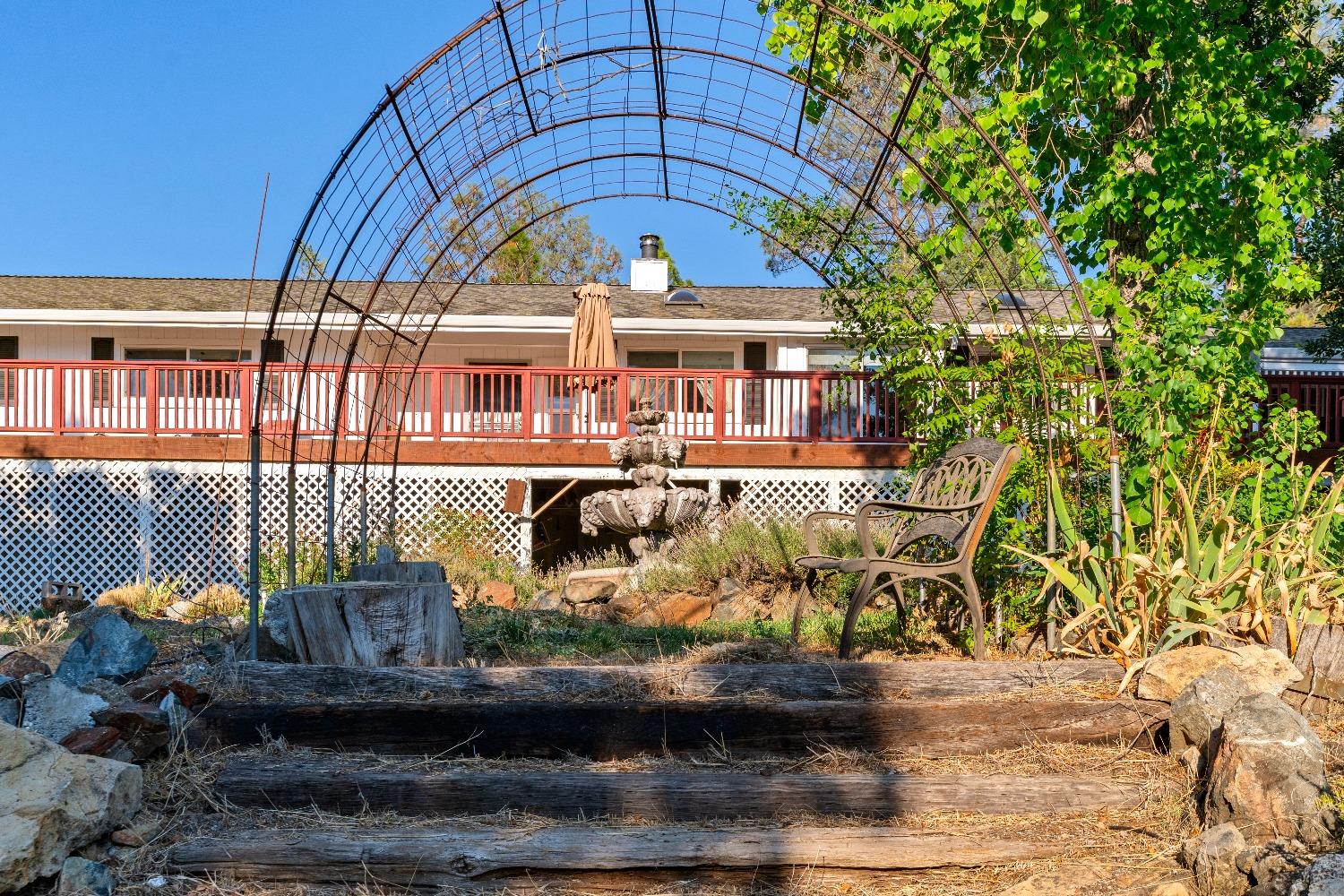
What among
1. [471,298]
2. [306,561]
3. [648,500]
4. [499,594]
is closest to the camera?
[499,594]

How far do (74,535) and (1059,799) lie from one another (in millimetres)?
11620

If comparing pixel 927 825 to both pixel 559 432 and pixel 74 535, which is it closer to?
pixel 559 432

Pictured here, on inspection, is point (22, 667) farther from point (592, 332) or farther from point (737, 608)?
point (592, 332)

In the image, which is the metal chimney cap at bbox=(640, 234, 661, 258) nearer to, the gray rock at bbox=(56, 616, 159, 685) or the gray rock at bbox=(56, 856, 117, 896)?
the gray rock at bbox=(56, 616, 159, 685)

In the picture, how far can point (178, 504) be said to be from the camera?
1188cm

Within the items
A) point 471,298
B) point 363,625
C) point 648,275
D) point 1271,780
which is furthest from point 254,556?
point 648,275

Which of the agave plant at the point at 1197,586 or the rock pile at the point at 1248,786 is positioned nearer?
the rock pile at the point at 1248,786

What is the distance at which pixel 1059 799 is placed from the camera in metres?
3.44

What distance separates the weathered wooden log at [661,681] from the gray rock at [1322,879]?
1697 millimetres

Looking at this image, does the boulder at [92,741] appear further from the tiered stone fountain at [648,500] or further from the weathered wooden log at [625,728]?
the tiered stone fountain at [648,500]

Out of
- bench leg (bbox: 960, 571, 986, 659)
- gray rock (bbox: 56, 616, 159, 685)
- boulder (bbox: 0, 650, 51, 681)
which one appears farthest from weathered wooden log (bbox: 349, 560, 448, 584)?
bench leg (bbox: 960, 571, 986, 659)

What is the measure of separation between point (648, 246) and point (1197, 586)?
15539mm

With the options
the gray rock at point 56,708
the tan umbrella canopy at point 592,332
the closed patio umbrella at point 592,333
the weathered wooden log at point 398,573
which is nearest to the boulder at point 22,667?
the gray rock at point 56,708

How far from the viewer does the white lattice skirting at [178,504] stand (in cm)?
1165
